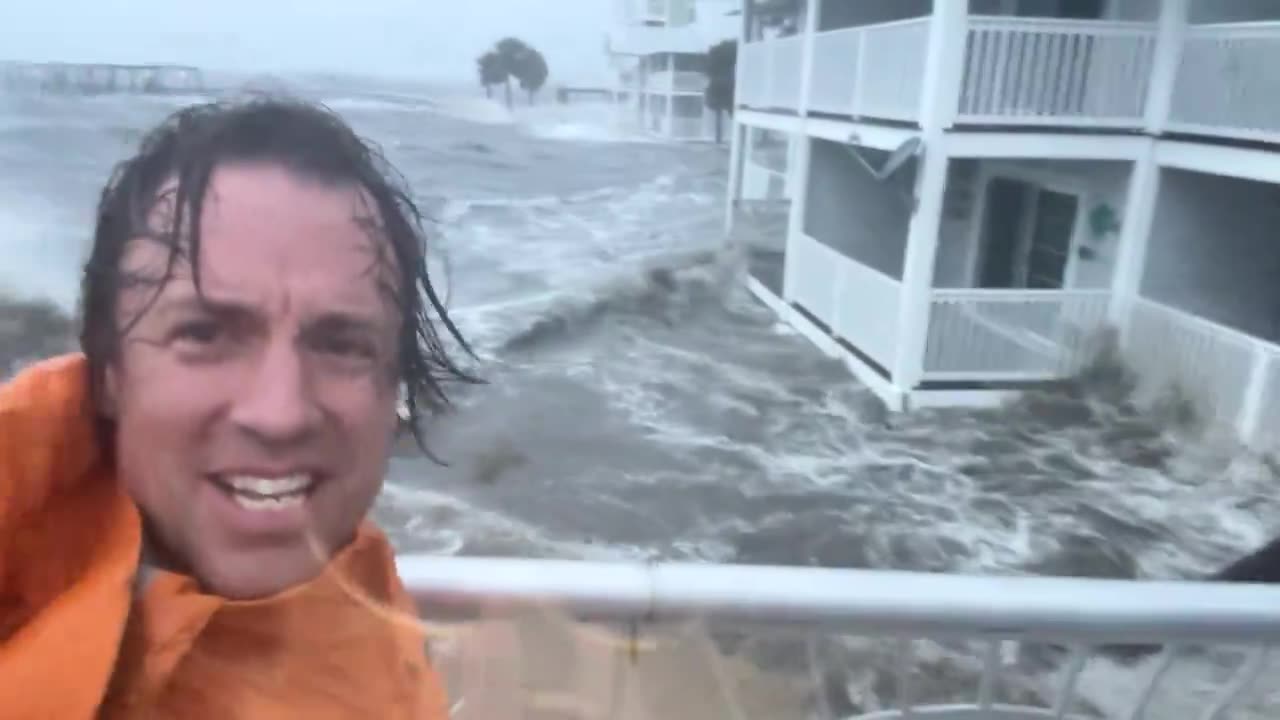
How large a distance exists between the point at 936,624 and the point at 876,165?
1133 centimetres

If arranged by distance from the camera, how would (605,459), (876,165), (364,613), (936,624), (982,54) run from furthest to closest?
(876,165) → (605,459) → (982,54) → (936,624) → (364,613)

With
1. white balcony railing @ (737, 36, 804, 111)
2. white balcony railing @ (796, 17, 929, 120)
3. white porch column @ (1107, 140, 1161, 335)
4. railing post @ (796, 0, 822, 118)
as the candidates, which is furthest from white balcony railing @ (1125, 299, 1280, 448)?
white balcony railing @ (737, 36, 804, 111)

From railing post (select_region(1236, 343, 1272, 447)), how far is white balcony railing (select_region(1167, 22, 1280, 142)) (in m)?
1.50

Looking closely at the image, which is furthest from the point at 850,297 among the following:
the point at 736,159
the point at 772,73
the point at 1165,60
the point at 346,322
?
the point at 346,322

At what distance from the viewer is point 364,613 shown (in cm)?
90

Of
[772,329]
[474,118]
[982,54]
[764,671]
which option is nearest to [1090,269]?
[982,54]

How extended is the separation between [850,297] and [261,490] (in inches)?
372

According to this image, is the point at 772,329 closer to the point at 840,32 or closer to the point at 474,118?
the point at 840,32

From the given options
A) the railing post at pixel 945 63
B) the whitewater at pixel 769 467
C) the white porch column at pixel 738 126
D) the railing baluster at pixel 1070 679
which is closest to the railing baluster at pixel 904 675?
the railing baluster at pixel 1070 679

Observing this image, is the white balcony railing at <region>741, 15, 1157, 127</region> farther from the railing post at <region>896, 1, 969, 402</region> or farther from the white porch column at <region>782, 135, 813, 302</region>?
the white porch column at <region>782, 135, 813, 302</region>

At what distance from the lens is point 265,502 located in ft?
2.51

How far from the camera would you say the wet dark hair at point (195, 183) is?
75 cm

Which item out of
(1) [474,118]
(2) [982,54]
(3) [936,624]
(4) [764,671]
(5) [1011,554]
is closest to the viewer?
(3) [936,624]

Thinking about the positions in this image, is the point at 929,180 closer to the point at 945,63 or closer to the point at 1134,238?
the point at 945,63
